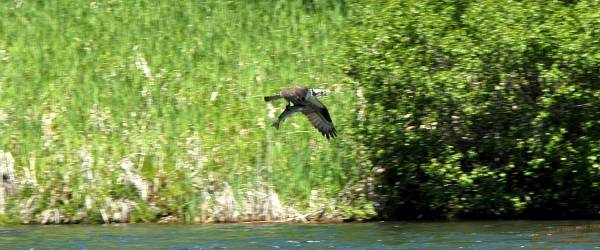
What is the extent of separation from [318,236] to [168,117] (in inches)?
130

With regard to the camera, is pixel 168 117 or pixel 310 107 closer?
pixel 310 107

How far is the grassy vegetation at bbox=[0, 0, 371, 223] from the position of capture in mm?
13820

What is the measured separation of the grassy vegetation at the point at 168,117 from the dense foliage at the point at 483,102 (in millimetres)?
754

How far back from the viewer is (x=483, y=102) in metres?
13.1

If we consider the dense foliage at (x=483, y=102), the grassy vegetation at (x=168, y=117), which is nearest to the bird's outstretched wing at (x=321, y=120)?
the dense foliage at (x=483, y=102)

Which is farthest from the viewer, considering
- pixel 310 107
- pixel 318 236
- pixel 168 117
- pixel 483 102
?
pixel 168 117

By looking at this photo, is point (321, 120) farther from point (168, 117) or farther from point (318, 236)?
point (168, 117)

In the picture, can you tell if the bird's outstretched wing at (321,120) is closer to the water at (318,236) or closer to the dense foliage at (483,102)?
the dense foliage at (483,102)

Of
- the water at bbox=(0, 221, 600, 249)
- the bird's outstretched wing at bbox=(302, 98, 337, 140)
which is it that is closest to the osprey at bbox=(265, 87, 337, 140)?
the bird's outstretched wing at bbox=(302, 98, 337, 140)

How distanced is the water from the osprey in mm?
1179

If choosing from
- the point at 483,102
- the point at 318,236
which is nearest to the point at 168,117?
the point at 318,236

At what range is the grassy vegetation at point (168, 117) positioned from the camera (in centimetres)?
1382

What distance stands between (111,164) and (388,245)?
13.2 feet

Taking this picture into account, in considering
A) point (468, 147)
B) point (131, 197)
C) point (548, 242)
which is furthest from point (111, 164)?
point (548, 242)
